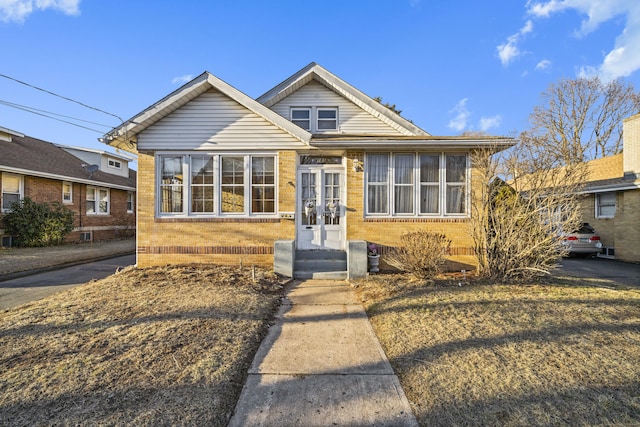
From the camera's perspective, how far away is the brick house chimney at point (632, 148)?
1340 cm

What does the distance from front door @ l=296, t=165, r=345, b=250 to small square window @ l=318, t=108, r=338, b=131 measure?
257 cm

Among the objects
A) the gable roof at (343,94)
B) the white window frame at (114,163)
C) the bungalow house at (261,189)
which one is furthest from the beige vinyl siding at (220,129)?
the white window frame at (114,163)

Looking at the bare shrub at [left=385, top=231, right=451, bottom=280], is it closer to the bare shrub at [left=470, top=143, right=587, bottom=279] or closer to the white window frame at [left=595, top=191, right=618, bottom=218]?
the bare shrub at [left=470, top=143, right=587, bottom=279]

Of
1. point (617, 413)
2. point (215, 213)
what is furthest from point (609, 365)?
point (215, 213)

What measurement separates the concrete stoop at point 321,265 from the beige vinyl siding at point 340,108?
15.1 ft

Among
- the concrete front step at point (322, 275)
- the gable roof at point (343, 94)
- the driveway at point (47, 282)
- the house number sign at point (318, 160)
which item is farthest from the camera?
the gable roof at point (343, 94)

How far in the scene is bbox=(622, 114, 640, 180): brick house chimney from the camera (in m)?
13.4

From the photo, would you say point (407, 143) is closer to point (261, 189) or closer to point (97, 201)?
point (261, 189)

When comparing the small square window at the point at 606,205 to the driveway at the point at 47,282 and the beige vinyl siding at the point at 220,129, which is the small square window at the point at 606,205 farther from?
the driveway at the point at 47,282

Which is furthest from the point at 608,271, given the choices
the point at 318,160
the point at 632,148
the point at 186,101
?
the point at 186,101

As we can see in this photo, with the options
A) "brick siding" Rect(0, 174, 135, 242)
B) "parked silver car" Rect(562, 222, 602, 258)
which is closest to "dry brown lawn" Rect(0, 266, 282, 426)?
"brick siding" Rect(0, 174, 135, 242)

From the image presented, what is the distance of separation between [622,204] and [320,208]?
1420cm

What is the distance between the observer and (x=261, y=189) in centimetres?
905

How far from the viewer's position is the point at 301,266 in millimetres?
8328
